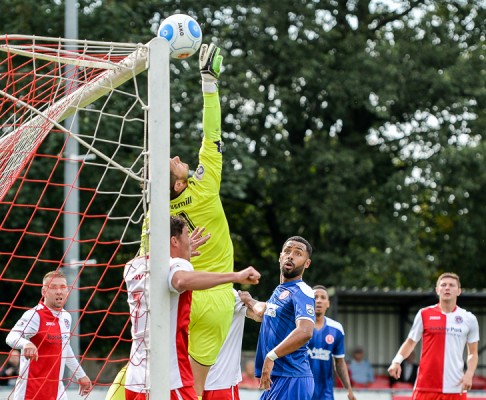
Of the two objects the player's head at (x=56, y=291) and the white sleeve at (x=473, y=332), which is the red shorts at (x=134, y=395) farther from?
the white sleeve at (x=473, y=332)

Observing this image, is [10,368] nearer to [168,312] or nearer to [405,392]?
[405,392]

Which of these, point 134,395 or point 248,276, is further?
point 134,395

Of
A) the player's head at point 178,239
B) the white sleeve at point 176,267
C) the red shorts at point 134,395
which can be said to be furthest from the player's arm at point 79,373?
the white sleeve at point 176,267

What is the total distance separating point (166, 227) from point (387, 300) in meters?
17.2

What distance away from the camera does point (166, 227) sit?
6.50 metres

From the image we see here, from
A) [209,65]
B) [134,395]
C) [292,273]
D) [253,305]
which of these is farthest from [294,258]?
[134,395]

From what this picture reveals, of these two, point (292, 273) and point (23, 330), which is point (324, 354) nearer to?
point (292, 273)

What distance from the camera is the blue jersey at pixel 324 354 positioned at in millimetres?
11123

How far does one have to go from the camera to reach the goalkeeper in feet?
25.3

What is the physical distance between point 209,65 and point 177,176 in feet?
2.79

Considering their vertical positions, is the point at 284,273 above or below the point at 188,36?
below

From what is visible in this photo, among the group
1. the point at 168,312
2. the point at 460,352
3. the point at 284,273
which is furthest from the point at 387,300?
the point at 168,312

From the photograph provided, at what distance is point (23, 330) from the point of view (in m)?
9.14

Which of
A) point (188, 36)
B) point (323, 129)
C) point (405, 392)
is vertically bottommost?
point (405, 392)
